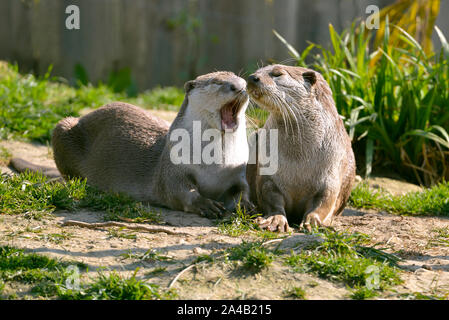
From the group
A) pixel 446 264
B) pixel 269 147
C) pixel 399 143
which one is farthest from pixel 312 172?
pixel 399 143

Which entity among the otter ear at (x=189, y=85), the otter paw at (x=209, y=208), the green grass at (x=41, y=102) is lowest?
the otter paw at (x=209, y=208)

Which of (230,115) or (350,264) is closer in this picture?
(350,264)

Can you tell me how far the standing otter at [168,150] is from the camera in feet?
12.4

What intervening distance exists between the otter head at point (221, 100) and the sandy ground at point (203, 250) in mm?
647

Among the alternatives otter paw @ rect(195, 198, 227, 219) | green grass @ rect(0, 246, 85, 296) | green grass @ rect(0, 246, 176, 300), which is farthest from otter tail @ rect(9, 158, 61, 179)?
green grass @ rect(0, 246, 176, 300)

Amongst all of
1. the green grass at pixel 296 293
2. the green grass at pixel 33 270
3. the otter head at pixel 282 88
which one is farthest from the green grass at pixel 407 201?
the green grass at pixel 33 270

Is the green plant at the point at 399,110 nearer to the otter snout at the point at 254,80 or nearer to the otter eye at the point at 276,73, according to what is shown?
the otter eye at the point at 276,73

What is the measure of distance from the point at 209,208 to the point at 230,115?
63 cm

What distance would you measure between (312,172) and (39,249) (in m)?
1.60

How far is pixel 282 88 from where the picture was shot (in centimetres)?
342

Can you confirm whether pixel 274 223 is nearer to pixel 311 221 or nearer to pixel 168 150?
pixel 311 221

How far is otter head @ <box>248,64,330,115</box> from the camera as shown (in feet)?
11.0

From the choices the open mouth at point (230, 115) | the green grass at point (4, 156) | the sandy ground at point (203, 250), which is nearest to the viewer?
the sandy ground at point (203, 250)

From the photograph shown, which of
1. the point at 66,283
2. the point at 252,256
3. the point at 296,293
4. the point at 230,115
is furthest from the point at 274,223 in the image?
the point at 66,283
